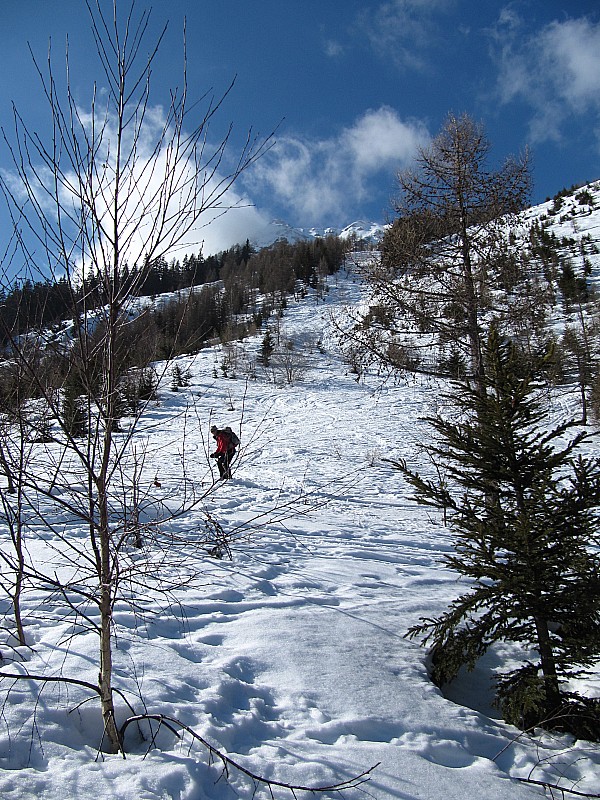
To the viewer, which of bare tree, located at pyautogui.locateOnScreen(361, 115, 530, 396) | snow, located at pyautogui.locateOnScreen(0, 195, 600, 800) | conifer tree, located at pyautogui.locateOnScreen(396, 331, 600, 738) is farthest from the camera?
bare tree, located at pyautogui.locateOnScreen(361, 115, 530, 396)

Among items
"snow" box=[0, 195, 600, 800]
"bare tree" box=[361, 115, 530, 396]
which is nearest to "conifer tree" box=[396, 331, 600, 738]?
"snow" box=[0, 195, 600, 800]

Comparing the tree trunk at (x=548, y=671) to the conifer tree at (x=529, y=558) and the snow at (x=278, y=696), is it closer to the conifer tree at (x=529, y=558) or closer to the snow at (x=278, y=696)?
the conifer tree at (x=529, y=558)

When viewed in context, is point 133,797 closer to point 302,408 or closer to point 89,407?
point 89,407

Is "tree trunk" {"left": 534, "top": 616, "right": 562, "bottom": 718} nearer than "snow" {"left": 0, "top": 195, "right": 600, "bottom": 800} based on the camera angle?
No

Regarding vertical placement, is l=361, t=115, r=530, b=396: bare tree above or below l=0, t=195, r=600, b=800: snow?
above

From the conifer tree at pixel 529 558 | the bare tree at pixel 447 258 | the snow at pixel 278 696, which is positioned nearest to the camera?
the snow at pixel 278 696

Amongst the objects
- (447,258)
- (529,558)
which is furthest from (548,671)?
(447,258)

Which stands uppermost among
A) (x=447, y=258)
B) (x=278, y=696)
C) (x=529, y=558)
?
(x=447, y=258)

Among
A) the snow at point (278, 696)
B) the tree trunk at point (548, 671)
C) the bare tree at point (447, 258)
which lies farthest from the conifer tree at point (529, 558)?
the bare tree at point (447, 258)

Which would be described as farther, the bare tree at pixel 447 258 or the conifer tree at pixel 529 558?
the bare tree at pixel 447 258

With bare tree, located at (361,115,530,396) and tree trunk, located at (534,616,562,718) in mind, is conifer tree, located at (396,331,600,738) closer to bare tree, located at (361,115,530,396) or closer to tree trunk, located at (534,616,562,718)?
tree trunk, located at (534,616,562,718)

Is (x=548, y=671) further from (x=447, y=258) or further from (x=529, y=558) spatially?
(x=447, y=258)

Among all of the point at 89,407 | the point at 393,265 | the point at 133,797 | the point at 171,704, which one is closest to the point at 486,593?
the point at 171,704

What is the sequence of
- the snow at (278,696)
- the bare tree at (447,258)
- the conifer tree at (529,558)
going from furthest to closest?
the bare tree at (447,258)
the conifer tree at (529,558)
the snow at (278,696)
